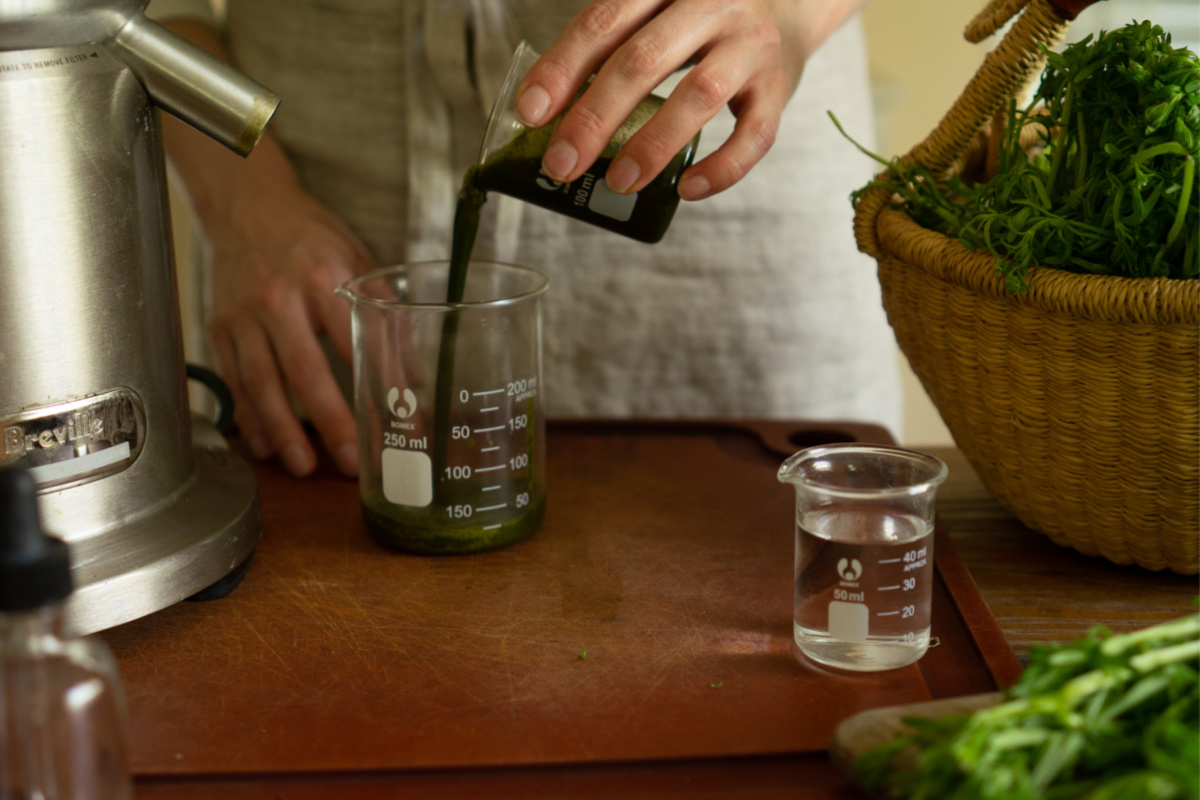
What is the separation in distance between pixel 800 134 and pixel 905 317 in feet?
1.57

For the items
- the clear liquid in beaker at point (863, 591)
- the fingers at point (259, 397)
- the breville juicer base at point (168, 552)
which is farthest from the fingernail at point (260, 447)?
the clear liquid in beaker at point (863, 591)

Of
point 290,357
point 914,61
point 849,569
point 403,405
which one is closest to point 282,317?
point 290,357

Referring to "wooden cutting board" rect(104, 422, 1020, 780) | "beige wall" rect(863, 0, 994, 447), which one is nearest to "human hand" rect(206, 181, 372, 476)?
"wooden cutting board" rect(104, 422, 1020, 780)

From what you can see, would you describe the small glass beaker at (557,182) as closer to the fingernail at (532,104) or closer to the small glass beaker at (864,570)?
the fingernail at (532,104)

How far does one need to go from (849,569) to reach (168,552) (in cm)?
46

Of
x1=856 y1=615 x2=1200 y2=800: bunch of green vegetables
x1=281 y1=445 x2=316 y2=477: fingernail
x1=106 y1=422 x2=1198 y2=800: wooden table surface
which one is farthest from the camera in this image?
x1=281 y1=445 x2=316 y2=477: fingernail

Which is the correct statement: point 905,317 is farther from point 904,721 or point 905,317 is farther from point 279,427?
point 279,427

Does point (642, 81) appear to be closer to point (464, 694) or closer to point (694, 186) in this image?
point (694, 186)

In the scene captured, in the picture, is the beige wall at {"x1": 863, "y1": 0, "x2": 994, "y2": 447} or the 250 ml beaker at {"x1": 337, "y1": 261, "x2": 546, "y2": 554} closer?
the 250 ml beaker at {"x1": 337, "y1": 261, "x2": 546, "y2": 554}

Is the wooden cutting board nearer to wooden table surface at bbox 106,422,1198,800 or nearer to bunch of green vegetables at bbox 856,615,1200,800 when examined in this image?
wooden table surface at bbox 106,422,1198,800

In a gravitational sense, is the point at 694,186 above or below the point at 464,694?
above

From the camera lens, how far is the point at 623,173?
84 cm

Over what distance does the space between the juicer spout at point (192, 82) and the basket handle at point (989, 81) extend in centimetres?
51

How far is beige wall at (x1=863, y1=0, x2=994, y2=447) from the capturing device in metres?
2.36
